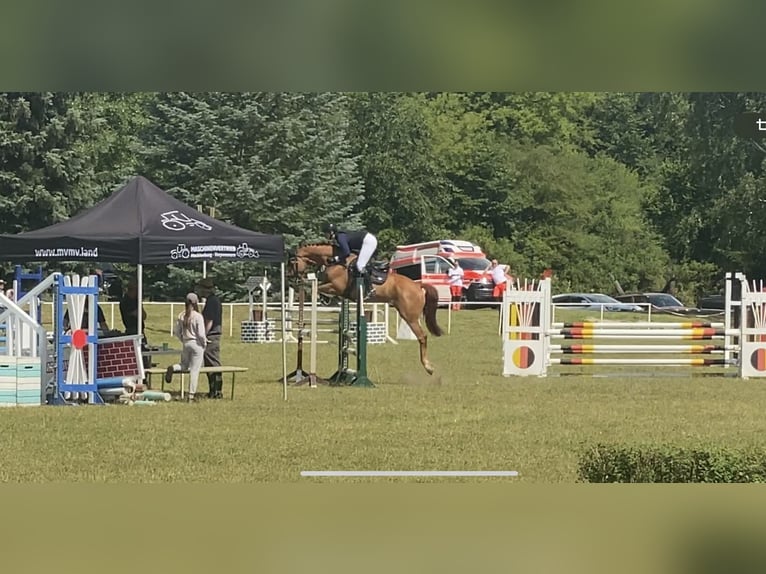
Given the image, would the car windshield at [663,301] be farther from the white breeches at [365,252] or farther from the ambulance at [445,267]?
the white breeches at [365,252]

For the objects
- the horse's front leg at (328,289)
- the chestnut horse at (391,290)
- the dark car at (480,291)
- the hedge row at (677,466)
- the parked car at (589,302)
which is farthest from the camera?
the parked car at (589,302)

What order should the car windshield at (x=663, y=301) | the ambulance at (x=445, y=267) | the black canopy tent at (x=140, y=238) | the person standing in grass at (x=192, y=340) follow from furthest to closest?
1. the car windshield at (x=663, y=301)
2. the ambulance at (x=445, y=267)
3. the person standing in grass at (x=192, y=340)
4. the black canopy tent at (x=140, y=238)

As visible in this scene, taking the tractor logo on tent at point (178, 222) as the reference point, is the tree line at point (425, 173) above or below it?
above

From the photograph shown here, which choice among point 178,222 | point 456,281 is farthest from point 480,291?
point 178,222

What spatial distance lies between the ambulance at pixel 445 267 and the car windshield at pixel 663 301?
13.8 ft

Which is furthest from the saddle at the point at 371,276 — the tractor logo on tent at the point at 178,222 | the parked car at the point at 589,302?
the parked car at the point at 589,302

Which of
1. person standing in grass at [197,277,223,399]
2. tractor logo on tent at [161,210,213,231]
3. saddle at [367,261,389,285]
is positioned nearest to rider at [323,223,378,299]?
saddle at [367,261,389,285]

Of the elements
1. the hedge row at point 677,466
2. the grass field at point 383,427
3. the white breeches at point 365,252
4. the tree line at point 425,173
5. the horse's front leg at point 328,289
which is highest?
the tree line at point 425,173

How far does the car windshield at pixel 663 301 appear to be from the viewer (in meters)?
28.7

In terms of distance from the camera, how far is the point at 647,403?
1066cm

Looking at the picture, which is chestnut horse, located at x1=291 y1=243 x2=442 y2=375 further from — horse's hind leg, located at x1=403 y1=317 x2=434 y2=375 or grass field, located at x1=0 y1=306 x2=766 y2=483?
grass field, located at x1=0 y1=306 x2=766 y2=483

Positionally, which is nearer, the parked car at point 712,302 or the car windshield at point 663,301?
the car windshield at point 663,301

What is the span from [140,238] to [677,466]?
570 cm

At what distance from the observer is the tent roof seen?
10.2 meters
